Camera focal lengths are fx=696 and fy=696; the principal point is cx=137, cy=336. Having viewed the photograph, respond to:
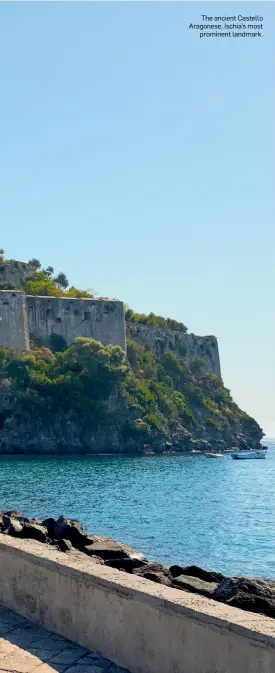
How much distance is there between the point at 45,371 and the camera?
201ft

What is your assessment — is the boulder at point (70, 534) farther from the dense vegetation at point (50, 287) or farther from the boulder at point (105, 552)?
the dense vegetation at point (50, 287)

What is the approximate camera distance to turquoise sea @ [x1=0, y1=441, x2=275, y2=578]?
18.4 meters

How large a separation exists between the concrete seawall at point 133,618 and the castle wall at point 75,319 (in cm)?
6085

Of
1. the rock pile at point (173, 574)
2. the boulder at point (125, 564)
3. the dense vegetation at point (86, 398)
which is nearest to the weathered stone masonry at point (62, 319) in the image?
the dense vegetation at point (86, 398)

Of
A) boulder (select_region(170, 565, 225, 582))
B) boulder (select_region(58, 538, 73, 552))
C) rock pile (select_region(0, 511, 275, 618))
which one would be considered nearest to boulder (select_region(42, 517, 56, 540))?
rock pile (select_region(0, 511, 275, 618))

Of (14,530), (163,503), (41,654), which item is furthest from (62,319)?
(41,654)

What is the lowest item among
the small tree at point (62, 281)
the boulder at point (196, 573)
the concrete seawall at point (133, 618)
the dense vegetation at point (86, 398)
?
the boulder at point (196, 573)

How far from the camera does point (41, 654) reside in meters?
4.38

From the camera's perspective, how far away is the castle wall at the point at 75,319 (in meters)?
65.6

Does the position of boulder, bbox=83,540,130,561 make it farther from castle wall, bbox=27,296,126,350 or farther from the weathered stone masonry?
castle wall, bbox=27,296,126,350

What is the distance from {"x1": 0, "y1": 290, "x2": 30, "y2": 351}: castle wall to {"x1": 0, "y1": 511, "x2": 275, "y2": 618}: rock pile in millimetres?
49512

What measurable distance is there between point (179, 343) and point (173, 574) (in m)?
76.5

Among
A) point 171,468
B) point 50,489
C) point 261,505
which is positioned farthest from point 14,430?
point 261,505

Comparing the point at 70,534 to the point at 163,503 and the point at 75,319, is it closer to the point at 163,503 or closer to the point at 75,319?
the point at 163,503
